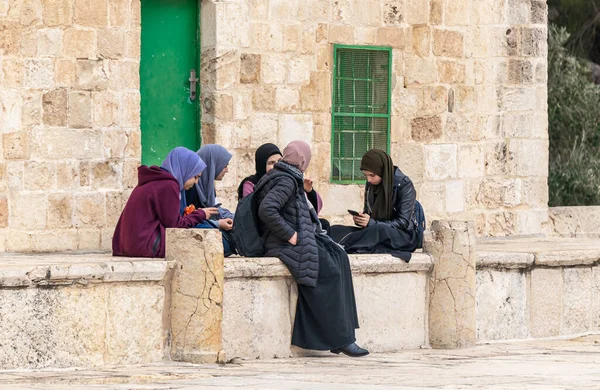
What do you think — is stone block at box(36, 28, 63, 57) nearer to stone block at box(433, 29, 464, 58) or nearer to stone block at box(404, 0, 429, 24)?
stone block at box(404, 0, 429, 24)

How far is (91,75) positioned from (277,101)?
192cm

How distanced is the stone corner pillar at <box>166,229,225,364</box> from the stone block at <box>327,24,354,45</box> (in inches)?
176

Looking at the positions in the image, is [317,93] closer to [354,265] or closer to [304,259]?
[354,265]

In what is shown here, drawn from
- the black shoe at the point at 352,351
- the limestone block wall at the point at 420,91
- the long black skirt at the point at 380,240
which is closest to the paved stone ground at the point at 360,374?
the black shoe at the point at 352,351

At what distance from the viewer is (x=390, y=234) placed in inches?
444

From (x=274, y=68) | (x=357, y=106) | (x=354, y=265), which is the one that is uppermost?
(x=274, y=68)

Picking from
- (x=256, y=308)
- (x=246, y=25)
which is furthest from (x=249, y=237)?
(x=246, y=25)

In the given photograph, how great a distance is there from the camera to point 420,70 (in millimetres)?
14422

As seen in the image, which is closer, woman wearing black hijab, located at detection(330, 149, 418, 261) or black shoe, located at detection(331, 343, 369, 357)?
black shoe, located at detection(331, 343, 369, 357)

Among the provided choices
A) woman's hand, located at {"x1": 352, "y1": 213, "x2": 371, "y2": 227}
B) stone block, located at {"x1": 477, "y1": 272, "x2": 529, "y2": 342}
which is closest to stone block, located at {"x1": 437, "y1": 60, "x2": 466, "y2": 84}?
stone block, located at {"x1": 477, "y1": 272, "x2": 529, "y2": 342}

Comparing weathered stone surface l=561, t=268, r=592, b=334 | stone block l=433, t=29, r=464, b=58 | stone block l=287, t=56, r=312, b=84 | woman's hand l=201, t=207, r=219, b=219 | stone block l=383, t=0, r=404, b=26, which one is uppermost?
stone block l=383, t=0, r=404, b=26

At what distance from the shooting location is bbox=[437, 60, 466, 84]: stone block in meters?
14.5

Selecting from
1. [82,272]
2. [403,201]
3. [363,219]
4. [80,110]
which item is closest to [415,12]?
[403,201]

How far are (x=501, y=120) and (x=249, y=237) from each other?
5231 mm
